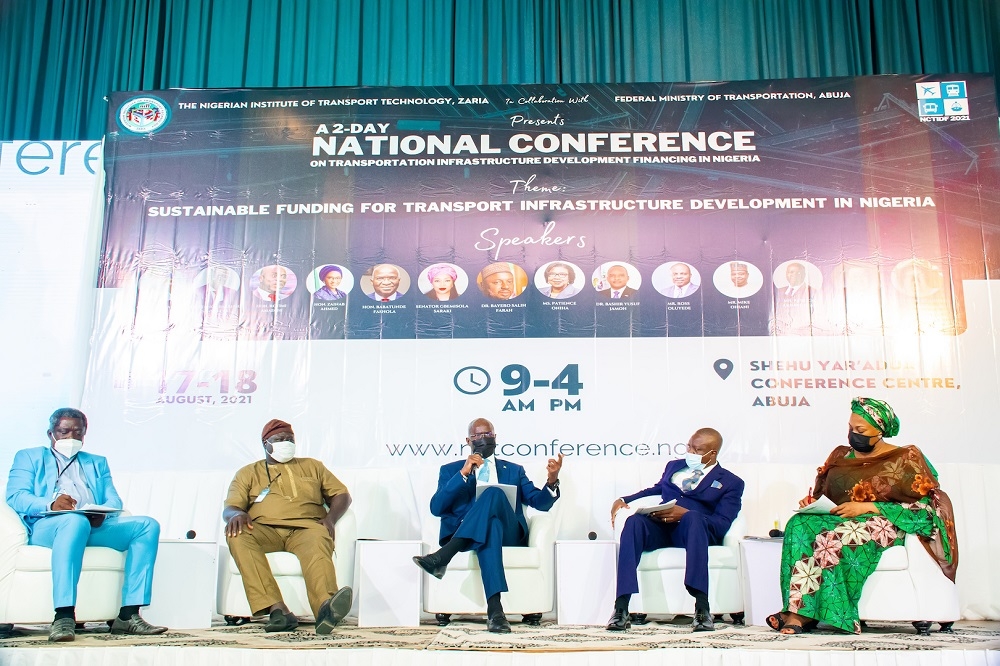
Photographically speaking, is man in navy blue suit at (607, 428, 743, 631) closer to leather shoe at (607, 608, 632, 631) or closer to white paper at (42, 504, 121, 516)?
leather shoe at (607, 608, 632, 631)

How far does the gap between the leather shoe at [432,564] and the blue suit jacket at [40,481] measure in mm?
1350

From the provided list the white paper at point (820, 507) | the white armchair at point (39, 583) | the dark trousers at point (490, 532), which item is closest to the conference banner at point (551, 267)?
the dark trousers at point (490, 532)

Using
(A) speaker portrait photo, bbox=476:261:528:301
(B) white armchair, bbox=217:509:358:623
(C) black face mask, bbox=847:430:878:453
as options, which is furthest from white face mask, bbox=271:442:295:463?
(C) black face mask, bbox=847:430:878:453

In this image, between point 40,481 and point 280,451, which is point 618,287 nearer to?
point 280,451

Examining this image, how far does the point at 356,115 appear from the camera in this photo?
17.8ft

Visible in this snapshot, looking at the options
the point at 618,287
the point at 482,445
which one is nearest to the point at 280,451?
the point at 482,445

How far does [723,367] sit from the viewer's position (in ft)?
16.6

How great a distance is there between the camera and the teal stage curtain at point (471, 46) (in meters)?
5.67

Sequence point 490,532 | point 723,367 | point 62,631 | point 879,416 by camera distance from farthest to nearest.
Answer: point 723,367 < point 879,416 < point 490,532 < point 62,631

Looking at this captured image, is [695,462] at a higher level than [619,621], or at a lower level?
higher

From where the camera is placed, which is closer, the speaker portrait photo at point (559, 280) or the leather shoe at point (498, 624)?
the leather shoe at point (498, 624)

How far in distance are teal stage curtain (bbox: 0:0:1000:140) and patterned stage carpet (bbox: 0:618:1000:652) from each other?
10.4 ft

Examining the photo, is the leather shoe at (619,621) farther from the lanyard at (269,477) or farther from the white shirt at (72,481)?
the white shirt at (72,481)

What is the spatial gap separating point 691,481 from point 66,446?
2.75m
